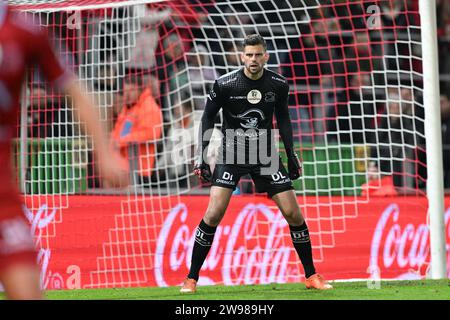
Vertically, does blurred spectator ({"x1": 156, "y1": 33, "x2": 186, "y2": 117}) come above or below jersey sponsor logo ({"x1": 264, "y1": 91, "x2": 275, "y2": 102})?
above

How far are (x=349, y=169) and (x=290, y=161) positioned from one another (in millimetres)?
3254

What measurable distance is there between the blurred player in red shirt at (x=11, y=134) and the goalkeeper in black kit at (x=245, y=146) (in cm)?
388

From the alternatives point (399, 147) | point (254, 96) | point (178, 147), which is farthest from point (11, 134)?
point (399, 147)

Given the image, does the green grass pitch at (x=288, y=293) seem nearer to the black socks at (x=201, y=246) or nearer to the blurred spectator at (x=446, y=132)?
the black socks at (x=201, y=246)

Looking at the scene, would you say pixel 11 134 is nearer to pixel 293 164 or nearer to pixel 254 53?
pixel 254 53

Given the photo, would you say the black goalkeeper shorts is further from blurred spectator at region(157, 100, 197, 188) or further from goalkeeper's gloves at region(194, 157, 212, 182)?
blurred spectator at region(157, 100, 197, 188)

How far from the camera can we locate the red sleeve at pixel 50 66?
177 inches

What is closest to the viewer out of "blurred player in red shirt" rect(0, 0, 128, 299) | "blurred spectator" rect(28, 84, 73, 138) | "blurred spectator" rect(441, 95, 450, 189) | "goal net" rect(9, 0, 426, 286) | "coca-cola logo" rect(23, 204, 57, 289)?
"blurred player in red shirt" rect(0, 0, 128, 299)

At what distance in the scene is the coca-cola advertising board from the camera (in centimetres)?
1136

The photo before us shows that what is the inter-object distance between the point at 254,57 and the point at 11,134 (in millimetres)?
3974

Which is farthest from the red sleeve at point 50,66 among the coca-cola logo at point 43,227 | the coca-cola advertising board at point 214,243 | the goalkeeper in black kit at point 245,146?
the coca-cola logo at point 43,227

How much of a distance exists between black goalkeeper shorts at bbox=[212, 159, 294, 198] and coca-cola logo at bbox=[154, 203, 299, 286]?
3.03 metres

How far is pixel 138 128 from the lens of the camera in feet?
38.9

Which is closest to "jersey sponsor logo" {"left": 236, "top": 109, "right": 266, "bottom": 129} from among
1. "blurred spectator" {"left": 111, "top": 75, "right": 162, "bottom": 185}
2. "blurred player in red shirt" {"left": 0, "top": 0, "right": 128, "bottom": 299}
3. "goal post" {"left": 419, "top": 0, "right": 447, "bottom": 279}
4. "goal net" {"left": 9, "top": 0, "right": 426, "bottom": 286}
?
"goal post" {"left": 419, "top": 0, "right": 447, "bottom": 279}
